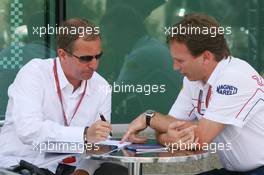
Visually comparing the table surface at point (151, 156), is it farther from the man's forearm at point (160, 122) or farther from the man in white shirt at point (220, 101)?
the man's forearm at point (160, 122)

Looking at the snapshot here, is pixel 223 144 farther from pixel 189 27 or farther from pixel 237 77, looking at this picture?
pixel 189 27

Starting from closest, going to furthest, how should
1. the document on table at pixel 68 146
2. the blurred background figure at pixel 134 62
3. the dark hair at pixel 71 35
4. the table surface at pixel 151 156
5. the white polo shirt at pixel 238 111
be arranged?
the table surface at pixel 151 156 → the white polo shirt at pixel 238 111 → the document on table at pixel 68 146 → the dark hair at pixel 71 35 → the blurred background figure at pixel 134 62

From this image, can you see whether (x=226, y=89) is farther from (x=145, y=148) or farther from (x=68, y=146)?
(x=68, y=146)

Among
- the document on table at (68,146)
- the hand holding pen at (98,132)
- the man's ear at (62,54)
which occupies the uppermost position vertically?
the man's ear at (62,54)

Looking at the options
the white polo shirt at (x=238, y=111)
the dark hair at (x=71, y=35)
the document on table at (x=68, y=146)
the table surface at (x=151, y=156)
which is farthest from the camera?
the dark hair at (x=71, y=35)

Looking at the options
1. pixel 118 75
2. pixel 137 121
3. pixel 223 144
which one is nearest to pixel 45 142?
pixel 137 121

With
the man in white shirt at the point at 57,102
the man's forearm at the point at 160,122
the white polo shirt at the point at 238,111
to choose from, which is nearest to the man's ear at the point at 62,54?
the man in white shirt at the point at 57,102

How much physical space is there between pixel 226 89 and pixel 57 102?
1.01 metres

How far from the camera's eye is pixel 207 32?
12.2 feet

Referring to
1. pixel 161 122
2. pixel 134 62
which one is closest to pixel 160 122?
pixel 161 122

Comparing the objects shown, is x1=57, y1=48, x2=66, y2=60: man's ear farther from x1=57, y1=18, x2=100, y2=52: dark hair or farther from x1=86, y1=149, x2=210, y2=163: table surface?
x1=86, y1=149, x2=210, y2=163: table surface

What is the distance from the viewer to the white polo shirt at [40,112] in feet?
12.4

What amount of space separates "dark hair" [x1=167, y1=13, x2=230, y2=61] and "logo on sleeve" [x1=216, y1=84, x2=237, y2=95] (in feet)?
0.61

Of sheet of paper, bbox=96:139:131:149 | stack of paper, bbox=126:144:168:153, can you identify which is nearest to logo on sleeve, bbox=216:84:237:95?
stack of paper, bbox=126:144:168:153
